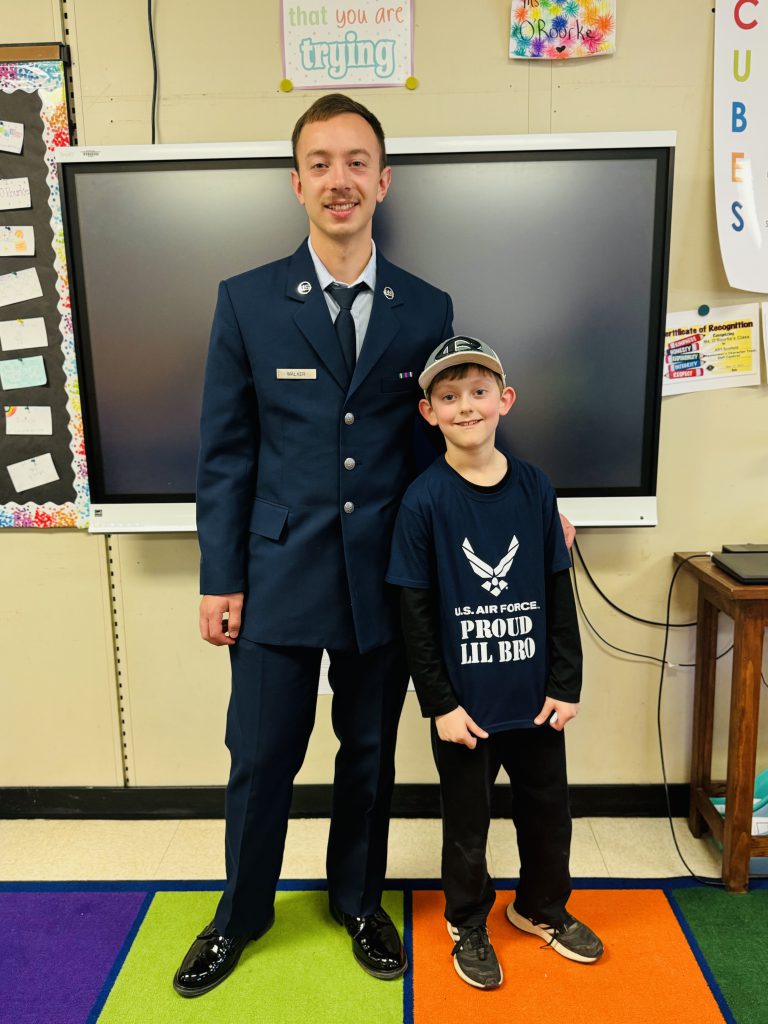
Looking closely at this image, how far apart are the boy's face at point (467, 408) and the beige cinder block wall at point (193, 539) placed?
2.65ft

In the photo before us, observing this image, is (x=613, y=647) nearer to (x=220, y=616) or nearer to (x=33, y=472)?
(x=220, y=616)

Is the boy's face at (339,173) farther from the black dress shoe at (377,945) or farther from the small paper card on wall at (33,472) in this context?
the black dress shoe at (377,945)

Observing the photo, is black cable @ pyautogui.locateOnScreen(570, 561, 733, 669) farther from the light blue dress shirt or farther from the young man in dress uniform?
the light blue dress shirt

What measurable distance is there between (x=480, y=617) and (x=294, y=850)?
3.47 ft

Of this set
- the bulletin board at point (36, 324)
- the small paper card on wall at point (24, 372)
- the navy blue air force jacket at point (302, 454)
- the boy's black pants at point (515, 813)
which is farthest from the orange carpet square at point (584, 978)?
the small paper card on wall at point (24, 372)

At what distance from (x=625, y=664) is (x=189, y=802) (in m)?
1.38

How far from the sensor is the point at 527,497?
1586 millimetres

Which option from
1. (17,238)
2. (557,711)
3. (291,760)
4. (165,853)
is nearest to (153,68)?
(17,238)

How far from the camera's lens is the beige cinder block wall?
1975 millimetres

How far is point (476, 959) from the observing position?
166 centimetres

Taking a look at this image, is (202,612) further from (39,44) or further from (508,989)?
(39,44)

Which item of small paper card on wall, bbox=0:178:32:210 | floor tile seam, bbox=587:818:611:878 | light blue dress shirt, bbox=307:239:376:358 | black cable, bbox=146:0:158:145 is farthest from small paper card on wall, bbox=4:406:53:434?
floor tile seam, bbox=587:818:611:878

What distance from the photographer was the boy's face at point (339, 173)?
1.45 metres

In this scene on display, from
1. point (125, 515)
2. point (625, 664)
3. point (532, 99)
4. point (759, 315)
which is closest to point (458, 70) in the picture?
point (532, 99)
